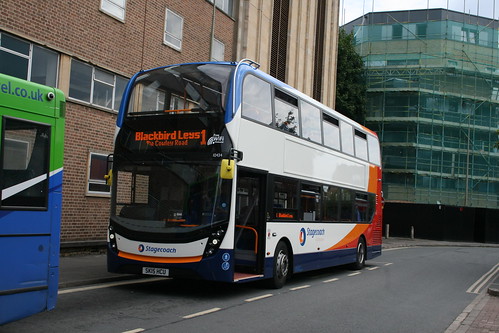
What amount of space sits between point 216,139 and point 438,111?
38021 millimetres

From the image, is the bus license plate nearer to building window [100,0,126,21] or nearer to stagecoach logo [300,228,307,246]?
stagecoach logo [300,228,307,246]

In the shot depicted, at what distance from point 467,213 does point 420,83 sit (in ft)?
35.2

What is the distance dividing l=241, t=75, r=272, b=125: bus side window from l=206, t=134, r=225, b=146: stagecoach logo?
70 cm

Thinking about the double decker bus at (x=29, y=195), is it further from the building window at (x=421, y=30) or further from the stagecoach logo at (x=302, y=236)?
the building window at (x=421, y=30)

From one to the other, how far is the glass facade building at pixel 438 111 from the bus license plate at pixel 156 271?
3686 centimetres

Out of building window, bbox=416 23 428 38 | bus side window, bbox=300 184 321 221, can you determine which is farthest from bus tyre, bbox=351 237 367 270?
building window, bbox=416 23 428 38

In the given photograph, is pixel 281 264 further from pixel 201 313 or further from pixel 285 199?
pixel 201 313

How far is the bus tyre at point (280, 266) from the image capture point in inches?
432

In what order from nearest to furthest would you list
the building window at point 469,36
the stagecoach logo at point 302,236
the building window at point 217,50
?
the stagecoach logo at point 302,236 < the building window at point 217,50 < the building window at point 469,36

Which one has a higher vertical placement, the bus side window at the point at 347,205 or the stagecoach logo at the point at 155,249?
the bus side window at the point at 347,205

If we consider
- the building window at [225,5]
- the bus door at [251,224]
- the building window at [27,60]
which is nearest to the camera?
the bus door at [251,224]

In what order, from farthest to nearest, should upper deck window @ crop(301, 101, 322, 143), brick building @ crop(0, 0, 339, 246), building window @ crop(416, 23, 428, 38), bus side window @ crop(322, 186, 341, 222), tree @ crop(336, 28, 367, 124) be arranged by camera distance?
building window @ crop(416, 23, 428, 38) < tree @ crop(336, 28, 367, 124) < brick building @ crop(0, 0, 339, 246) < bus side window @ crop(322, 186, 341, 222) < upper deck window @ crop(301, 101, 322, 143)

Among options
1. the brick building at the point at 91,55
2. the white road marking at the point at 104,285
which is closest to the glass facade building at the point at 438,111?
the brick building at the point at 91,55

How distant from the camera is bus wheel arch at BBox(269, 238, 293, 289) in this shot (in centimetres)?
1095
